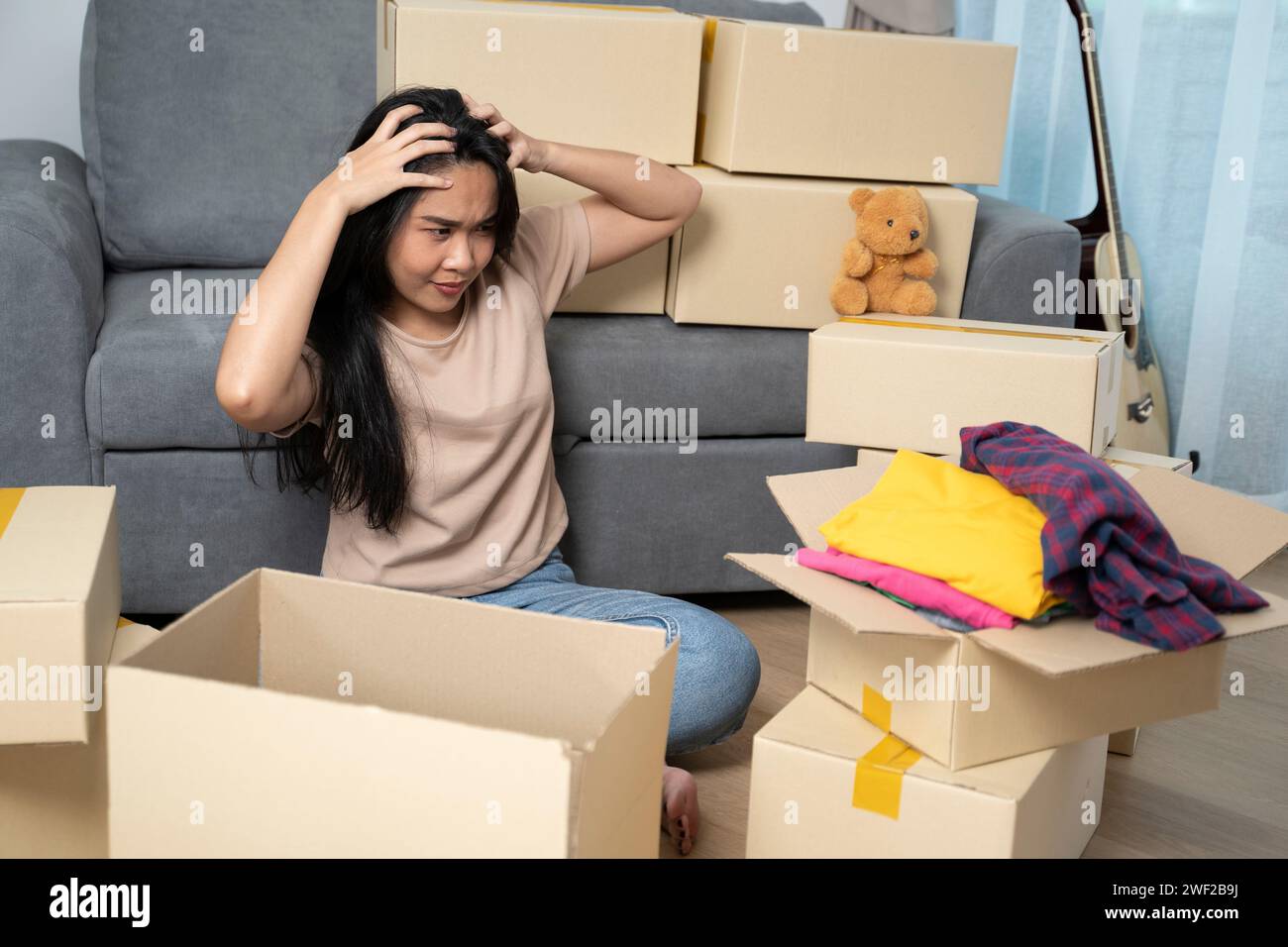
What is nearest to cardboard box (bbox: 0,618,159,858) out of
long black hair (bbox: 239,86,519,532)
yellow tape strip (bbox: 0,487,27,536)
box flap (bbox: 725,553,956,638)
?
yellow tape strip (bbox: 0,487,27,536)

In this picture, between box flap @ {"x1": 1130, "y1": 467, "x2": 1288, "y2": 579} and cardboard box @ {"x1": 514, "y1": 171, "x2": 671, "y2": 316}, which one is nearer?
box flap @ {"x1": 1130, "y1": 467, "x2": 1288, "y2": 579}

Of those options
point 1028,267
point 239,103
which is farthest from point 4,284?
point 1028,267

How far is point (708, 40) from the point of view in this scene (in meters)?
1.75

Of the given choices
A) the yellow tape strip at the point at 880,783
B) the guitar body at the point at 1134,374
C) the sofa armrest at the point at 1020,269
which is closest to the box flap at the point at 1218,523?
the yellow tape strip at the point at 880,783

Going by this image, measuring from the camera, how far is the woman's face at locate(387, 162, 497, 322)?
4.03 feet

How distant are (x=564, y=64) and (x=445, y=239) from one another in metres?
0.49

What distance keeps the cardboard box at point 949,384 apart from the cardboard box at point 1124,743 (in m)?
0.33

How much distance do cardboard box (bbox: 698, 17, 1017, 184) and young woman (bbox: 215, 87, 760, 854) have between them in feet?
0.75

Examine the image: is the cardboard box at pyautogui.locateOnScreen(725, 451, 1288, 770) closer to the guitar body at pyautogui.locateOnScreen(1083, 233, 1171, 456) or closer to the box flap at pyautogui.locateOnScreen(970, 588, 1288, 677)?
the box flap at pyautogui.locateOnScreen(970, 588, 1288, 677)

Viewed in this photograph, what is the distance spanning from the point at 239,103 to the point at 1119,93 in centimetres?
156

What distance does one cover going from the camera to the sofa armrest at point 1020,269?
1748mm

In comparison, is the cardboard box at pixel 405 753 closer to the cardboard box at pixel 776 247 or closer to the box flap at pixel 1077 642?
the box flap at pixel 1077 642
